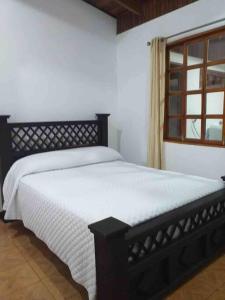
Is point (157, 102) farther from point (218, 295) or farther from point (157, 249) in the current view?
point (218, 295)

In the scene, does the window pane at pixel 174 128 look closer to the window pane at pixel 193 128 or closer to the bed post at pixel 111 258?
the window pane at pixel 193 128

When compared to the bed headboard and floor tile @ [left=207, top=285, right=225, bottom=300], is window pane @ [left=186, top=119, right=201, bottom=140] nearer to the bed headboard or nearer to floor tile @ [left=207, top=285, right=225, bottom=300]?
the bed headboard

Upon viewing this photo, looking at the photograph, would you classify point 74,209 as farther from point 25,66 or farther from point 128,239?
point 25,66

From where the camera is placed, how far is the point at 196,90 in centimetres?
294

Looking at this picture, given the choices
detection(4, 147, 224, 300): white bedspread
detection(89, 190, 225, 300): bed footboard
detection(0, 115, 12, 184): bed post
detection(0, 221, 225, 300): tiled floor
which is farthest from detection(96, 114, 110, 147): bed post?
detection(89, 190, 225, 300): bed footboard

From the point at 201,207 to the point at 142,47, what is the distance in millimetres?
2576

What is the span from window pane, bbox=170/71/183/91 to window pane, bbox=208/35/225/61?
1.37 ft

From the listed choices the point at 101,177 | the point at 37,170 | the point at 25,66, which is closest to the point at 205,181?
the point at 101,177

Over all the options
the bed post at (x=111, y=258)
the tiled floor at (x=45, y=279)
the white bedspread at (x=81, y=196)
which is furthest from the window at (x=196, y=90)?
the bed post at (x=111, y=258)

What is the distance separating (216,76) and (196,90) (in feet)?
0.87

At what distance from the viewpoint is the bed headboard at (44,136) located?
109 inches

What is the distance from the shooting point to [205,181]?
85.2 inches

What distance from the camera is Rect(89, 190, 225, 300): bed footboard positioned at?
1.21 m

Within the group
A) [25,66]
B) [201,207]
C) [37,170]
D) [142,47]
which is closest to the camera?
[201,207]
